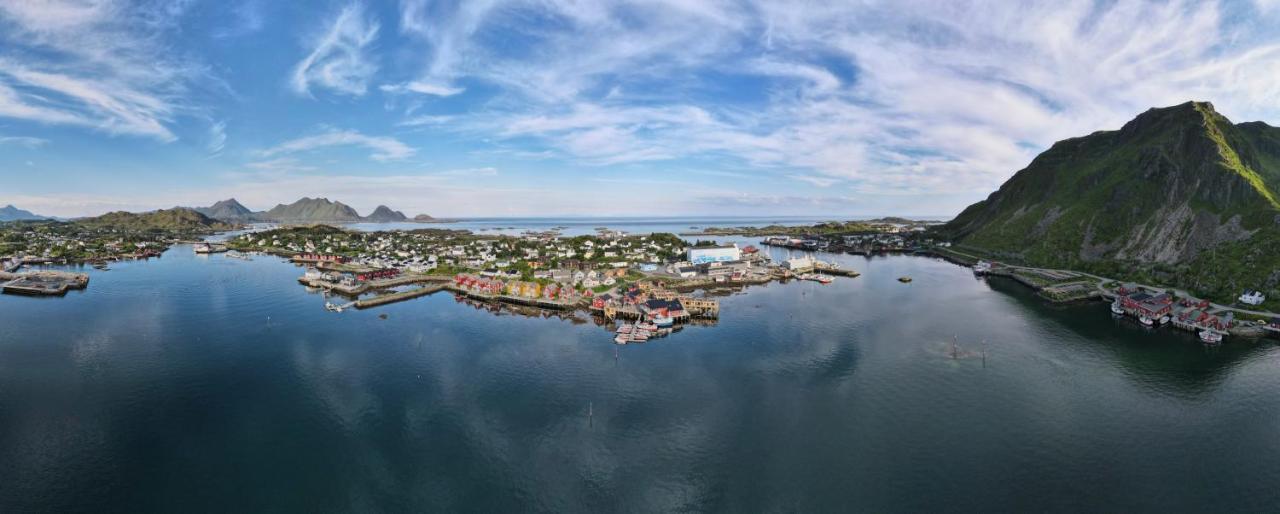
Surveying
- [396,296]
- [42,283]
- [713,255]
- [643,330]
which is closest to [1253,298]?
[643,330]

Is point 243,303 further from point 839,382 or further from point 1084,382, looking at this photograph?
point 1084,382

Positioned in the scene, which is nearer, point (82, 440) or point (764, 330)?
point (82, 440)

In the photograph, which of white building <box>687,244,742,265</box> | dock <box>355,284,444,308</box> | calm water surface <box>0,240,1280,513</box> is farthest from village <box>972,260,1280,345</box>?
dock <box>355,284,444,308</box>

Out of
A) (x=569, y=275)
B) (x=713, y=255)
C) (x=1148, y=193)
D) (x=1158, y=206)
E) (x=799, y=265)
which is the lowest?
(x=569, y=275)

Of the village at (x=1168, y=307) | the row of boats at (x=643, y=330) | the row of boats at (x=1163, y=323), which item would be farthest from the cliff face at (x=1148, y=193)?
the row of boats at (x=643, y=330)

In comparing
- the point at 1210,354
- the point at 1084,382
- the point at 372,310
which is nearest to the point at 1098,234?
the point at 1210,354

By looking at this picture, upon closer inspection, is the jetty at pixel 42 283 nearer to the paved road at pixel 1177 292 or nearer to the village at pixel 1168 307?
the village at pixel 1168 307

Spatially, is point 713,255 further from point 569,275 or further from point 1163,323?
Answer: point 1163,323
